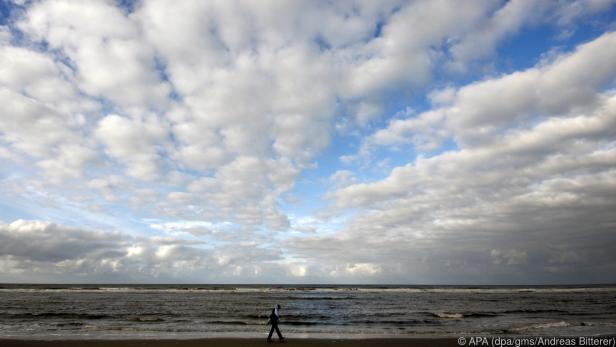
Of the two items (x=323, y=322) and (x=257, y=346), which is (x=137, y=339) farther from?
(x=323, y=322)

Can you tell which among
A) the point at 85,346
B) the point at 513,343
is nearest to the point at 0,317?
the point at 85,346

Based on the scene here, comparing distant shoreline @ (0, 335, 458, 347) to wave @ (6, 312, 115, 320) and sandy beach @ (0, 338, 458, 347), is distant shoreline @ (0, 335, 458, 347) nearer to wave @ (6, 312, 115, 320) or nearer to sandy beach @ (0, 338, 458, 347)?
sandy beach @ (0, 338, 458, 347)

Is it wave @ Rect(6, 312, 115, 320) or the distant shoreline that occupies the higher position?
the distant shoreline

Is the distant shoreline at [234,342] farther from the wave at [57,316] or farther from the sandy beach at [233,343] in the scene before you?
the wave at [57,316]

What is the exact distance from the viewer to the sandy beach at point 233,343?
1923 cm

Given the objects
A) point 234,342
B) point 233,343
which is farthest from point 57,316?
point 233,343

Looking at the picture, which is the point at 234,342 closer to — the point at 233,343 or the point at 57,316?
the point at 233,343

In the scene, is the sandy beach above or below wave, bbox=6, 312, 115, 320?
above

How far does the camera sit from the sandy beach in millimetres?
19234

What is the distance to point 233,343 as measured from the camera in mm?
19609

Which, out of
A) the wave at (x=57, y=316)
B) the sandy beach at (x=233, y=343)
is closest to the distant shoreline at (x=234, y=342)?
the sandy beach at (x=233, y=343)

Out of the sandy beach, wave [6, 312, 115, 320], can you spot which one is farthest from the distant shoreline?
wave [6, 312, 115, 320]

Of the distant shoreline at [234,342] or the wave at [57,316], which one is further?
the wave at [57,316]

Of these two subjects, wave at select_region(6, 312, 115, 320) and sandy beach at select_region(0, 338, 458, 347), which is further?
wave at select_region(6, 312, 115, 320)
